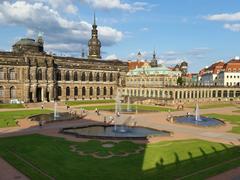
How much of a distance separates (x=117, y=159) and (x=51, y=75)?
72.7 metres

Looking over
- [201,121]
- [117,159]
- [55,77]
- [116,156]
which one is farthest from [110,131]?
[55,77]

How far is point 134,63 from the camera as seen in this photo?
146 meters

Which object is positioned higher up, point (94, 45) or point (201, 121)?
point (94, 45)

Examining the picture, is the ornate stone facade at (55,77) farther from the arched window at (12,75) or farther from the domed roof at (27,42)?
the domed roof at (27,42)

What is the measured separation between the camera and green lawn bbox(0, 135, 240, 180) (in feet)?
71.9

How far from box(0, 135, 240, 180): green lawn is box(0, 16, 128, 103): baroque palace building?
184 ft

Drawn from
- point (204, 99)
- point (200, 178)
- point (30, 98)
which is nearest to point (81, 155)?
point (200, 178)

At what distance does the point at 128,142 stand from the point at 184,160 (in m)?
8.60

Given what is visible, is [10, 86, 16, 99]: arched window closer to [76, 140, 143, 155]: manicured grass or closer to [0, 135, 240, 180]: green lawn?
[0, 135, 240, 180]: green lawn

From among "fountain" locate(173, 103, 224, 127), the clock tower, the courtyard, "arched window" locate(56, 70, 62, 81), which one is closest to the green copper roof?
the clock tower

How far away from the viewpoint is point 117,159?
25.9 m

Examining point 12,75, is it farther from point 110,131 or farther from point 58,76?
point 110,131

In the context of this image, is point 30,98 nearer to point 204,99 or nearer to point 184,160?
point 204,99

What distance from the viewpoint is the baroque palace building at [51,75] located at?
87.2 metres
